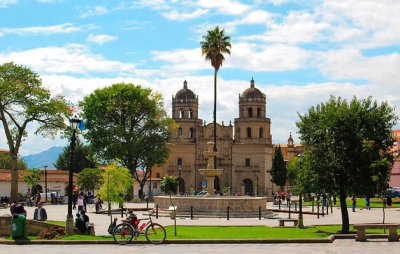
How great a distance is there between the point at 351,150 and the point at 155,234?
951cm

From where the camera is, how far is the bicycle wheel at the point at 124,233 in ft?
66.2

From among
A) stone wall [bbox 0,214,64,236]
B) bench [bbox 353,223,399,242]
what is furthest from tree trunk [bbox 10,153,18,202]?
bench [bbox 353,223,399,242]

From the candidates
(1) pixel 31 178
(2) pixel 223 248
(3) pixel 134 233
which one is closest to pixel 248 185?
(1) pixel 31 178

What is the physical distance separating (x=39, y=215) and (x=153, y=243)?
318 inches

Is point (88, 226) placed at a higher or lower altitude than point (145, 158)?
lower

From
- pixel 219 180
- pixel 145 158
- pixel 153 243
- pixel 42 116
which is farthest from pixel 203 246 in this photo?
pixel 219 180

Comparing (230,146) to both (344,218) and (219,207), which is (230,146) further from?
(344,218)

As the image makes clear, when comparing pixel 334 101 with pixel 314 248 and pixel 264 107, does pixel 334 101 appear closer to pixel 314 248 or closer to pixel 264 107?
pixel 314 248

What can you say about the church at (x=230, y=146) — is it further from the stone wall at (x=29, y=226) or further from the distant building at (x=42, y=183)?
the stone wall at (x=29, y=226)

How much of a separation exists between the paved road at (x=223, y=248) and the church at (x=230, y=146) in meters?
83.6

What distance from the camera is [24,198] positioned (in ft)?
208

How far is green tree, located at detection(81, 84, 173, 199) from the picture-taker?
214ft

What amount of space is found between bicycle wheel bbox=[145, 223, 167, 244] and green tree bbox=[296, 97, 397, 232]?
26.6 feet

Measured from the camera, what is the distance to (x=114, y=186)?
110 ft
